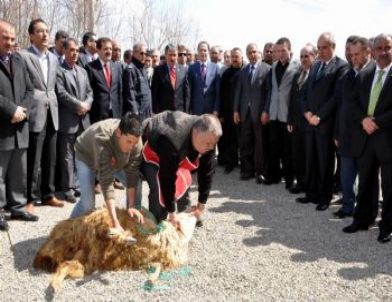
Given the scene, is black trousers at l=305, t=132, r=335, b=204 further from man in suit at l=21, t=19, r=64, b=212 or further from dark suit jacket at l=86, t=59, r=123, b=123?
man in suit at l=21, t=19, r=64, b=212

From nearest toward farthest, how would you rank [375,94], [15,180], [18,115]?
[375,94] → [18,115] → [15,180]

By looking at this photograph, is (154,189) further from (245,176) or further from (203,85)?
(203,85)

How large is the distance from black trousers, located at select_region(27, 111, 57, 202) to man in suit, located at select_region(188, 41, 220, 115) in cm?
319

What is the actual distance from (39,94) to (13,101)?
0.56m

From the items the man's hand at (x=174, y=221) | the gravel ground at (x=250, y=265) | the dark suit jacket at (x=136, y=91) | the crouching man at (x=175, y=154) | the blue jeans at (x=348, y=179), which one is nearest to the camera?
the gravel ground at (x=250, y=265)

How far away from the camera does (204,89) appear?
8805 millimetres

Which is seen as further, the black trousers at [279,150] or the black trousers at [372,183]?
the black trousers at [279,150]

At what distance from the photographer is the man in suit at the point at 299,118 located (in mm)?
7059

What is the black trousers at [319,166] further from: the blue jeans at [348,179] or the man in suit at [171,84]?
the man in suit at [171,84]

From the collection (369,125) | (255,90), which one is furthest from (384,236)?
(255,90)

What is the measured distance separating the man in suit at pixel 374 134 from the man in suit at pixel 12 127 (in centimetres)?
407

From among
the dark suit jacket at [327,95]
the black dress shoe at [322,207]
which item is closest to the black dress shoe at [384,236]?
the black dress shoe at [322,207]

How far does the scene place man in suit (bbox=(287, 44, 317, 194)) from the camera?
23.2 feet

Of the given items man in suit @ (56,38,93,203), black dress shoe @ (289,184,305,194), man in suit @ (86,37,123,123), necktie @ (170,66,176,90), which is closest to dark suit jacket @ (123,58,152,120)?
man in suit @ (86,37,123,123)
